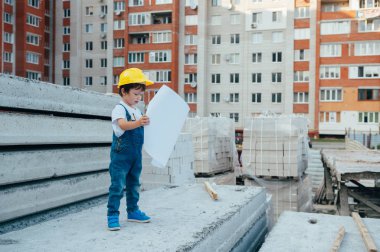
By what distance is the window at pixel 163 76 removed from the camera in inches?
1802

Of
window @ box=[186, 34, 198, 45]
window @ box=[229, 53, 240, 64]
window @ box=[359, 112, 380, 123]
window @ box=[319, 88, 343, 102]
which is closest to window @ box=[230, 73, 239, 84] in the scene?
window @ box=[229, 53, 240, 64]

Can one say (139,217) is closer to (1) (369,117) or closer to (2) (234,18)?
(1) (369,117)

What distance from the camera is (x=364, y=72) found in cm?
4062

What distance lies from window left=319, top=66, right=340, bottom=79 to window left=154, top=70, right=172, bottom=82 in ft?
51.7

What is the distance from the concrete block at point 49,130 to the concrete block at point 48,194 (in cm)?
36

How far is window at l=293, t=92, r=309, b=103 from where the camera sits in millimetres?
41969

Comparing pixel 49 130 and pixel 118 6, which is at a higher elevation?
pixel 118 6

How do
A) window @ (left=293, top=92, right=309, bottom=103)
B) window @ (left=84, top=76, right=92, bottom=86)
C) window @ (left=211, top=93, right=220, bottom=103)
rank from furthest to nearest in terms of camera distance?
window @ (left=84, top=76, right=92, bottom=86), window @ (left=211, top=93, right=220, bottom=103), window @ (left=293, top=92, right=309, bottom=103)

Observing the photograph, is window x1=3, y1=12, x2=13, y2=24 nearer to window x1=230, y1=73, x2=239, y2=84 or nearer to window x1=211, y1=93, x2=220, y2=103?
window x1=211, y1=93, x2=220, y2=103

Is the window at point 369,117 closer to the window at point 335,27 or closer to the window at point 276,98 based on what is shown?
the window at point 276,98

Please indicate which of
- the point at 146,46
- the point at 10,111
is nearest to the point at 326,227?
the point at 10,111

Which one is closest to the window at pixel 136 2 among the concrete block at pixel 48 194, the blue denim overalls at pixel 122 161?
the concrete block at pixel 48 194

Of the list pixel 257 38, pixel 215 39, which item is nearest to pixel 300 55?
pixel 257 38

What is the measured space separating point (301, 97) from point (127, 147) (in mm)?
40825
